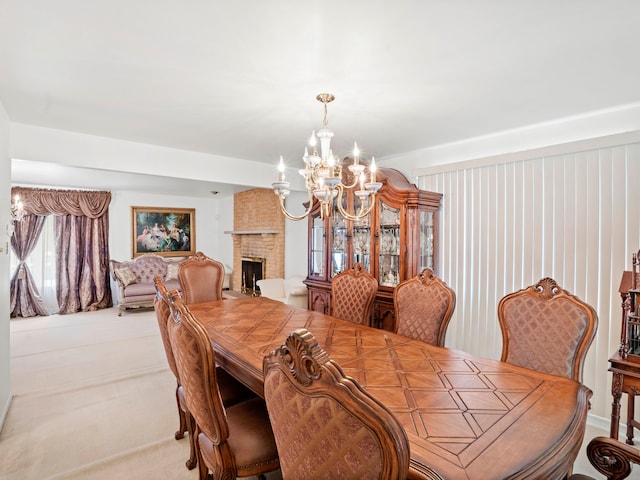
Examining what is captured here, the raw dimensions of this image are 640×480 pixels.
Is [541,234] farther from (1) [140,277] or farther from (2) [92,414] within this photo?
(1) [140,277]

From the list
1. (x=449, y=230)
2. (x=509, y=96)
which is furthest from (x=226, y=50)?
(x=449, y=230)

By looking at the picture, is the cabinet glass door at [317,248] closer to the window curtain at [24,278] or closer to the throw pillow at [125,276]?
the throw pillow at [125,276]

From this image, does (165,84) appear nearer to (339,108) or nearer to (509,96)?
(339,108)

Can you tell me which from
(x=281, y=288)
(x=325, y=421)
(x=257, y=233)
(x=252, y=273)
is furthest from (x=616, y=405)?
(x=252, y=273)

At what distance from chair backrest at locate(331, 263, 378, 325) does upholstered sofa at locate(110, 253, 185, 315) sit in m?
4.53

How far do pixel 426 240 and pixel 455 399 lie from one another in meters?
2.36

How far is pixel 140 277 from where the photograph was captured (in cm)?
672

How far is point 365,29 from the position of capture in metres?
1.56

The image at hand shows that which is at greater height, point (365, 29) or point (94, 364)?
point (365, 29)

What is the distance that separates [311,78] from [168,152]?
2.29 meters

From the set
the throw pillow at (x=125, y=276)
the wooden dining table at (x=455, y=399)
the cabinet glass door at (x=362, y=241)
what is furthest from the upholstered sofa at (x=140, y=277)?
the wooden dining table at (x=455, y=399)

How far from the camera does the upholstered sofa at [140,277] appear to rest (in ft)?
20.4

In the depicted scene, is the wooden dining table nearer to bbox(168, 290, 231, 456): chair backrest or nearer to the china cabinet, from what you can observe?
bbox(168, 290, 231, 456): chair backrest

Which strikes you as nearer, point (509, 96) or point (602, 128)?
point (509, 96)
